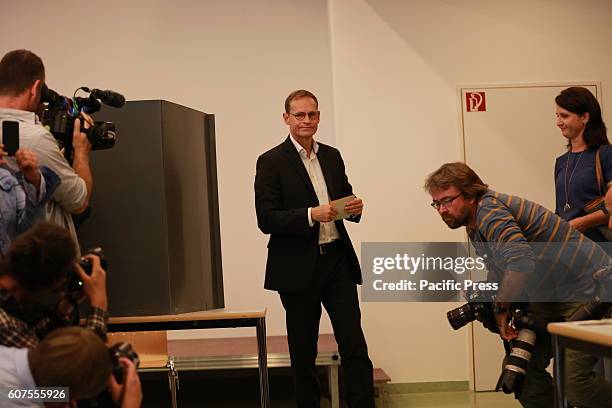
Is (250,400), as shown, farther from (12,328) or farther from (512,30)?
(12,328)

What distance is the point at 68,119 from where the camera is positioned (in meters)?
2.70

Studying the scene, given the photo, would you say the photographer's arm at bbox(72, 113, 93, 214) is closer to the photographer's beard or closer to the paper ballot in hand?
the paper ballot in hand

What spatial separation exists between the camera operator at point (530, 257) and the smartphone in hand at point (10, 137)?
1450mm

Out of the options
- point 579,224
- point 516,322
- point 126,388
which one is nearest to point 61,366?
point 126,388

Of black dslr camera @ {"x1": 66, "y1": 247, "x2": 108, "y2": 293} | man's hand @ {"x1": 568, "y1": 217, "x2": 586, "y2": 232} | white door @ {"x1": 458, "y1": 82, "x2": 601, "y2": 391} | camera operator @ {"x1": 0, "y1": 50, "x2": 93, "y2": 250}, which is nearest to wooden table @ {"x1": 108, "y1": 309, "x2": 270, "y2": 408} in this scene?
camera operator @ {"x1": 0, "y1": 50, "x2": 93, "y2": 250}

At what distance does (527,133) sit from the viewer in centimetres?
483

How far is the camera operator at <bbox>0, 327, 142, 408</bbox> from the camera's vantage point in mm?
1651

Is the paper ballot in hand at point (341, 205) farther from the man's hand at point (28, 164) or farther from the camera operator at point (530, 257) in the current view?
the man's hand at point (28, 164)

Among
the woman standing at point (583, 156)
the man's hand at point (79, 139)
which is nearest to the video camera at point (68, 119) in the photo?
the man's hand at point (79, 139)

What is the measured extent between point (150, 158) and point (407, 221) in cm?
214

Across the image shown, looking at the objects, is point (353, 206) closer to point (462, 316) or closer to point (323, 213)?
point (323, 213)

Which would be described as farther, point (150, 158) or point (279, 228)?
point (279, 228)

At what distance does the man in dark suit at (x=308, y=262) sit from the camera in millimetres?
3295

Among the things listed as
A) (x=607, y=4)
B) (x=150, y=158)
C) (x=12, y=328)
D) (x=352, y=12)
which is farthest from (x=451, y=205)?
(x=607, y=4)
